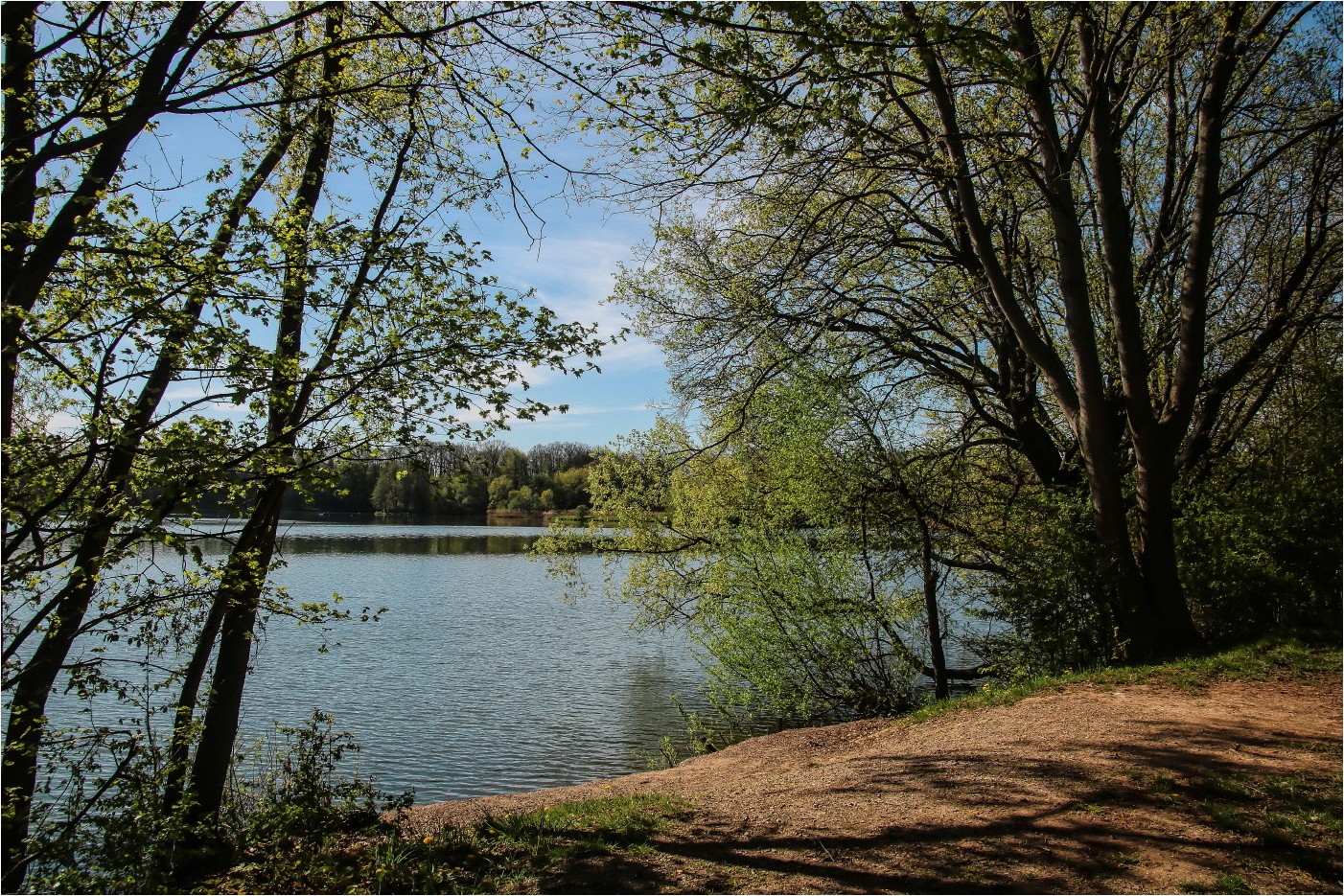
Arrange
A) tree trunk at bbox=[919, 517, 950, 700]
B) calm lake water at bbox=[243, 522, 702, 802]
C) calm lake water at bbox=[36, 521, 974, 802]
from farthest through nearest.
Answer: tree trunk at bbox=[919, 517, 950, 700] → calm lake water at bbox=[243, 522, 702, 802] → calm lake water at bbox=[36, 521, 974, 802]

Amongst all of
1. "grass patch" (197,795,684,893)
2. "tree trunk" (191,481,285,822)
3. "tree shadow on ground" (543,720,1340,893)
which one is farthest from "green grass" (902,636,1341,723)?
"tree trunk" (191,481,285,822)

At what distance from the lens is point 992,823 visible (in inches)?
222

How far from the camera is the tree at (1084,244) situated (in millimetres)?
9812

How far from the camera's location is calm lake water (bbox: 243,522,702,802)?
499 inches

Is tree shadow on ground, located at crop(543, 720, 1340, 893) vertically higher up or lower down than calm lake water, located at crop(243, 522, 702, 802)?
higher up

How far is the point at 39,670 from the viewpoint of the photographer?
5766 mm

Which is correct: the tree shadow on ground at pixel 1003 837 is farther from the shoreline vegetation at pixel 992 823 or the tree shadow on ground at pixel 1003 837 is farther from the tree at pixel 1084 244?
the tree at pixel 1084 244

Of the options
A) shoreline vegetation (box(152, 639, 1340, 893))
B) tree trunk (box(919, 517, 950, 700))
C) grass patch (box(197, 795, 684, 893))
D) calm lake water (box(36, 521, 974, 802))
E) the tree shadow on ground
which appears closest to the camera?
the tree shadow on ground

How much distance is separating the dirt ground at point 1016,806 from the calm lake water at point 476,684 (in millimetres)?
3503

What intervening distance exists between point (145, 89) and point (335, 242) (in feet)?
5.19

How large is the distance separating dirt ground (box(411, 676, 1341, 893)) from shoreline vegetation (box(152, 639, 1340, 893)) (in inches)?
0.9

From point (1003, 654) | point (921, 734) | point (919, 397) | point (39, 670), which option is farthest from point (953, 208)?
point (39, 670)

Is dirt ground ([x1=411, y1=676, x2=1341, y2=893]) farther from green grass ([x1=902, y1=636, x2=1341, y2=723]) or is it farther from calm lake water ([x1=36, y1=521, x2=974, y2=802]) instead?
calm lake water ([x1=36, y1=521, x2=974, y2=802])

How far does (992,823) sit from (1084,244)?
36.2ft
